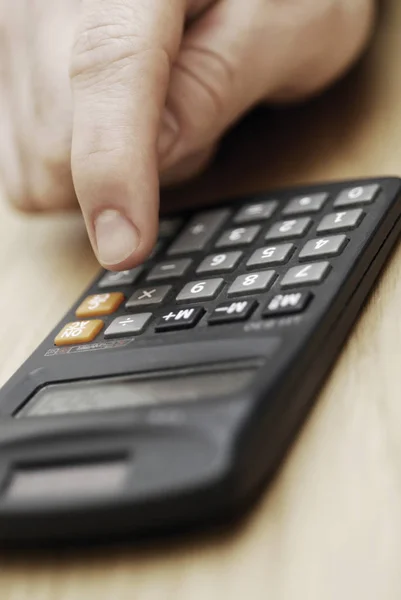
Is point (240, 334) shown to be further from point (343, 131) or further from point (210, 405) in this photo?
point (343, 131)

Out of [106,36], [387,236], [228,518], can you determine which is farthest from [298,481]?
[106,36]

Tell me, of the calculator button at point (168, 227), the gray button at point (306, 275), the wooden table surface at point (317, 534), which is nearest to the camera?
the wooden table surface at point (317, 534)

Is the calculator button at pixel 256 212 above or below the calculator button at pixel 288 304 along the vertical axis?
below

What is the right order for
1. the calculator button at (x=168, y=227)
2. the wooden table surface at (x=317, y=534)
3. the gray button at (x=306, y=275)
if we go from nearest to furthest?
the wooden table surface at (x=317, y=534) < the gray button at (x=306, y=275) < the calculator button at (x=168, y=227)

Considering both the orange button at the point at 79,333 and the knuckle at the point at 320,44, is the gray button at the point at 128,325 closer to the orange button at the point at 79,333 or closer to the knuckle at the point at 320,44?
the orange button at the point at 79,333

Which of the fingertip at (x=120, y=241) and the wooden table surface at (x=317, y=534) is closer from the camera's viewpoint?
the wooden table surface at (x=317, y=534)

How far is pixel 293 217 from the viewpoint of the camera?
382mm

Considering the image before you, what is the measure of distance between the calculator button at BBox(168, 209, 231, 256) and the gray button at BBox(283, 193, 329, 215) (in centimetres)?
4

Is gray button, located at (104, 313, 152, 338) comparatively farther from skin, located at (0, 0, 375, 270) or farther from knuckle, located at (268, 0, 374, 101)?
knuckle, located at (268, 0, 374, 101)

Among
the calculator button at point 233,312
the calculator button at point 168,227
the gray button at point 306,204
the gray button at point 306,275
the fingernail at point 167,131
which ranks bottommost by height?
the gray button at point 306,204

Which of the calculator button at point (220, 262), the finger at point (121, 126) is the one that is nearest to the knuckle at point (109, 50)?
the finger at point (121, 126)

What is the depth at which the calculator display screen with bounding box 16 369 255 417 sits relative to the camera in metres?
0.26

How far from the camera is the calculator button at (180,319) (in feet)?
1.04

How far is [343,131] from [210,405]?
0.30 meters
